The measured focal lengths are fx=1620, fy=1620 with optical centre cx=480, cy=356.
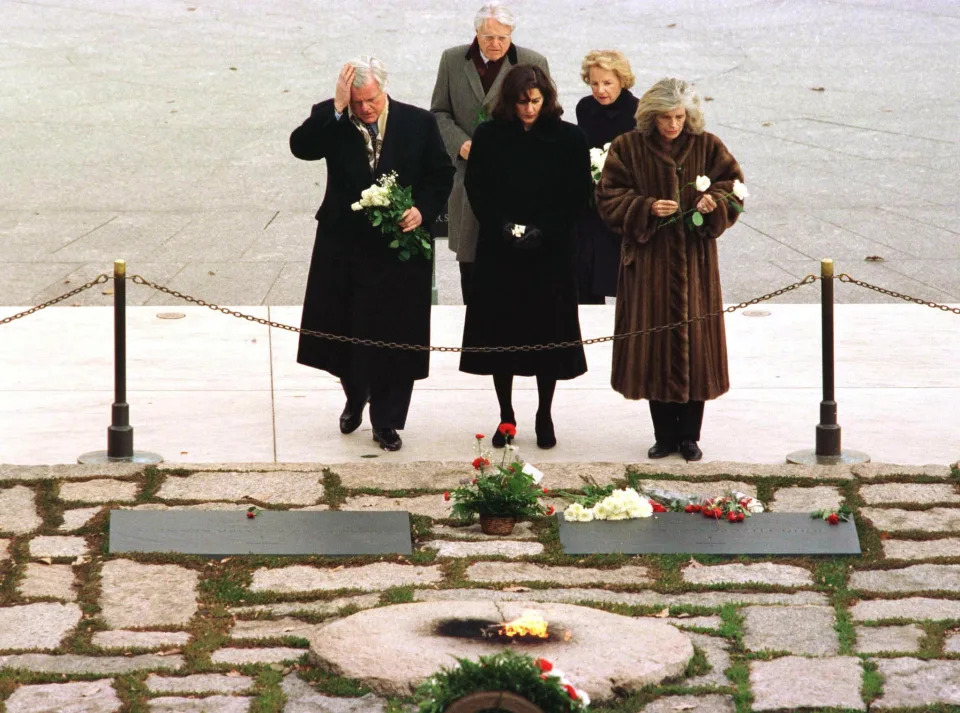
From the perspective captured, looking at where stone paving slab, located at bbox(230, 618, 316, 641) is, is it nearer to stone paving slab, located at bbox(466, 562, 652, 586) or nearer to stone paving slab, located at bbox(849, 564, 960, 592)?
stone paving slab, located at bbox(466, 562, 652, 586)

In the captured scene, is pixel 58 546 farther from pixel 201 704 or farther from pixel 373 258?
pixel 373 258

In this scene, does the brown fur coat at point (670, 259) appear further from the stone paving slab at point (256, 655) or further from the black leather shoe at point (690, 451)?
the stone paving slab at point (256, 655)

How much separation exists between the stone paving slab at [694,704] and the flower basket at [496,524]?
6.33 feet

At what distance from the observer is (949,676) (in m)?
4.96

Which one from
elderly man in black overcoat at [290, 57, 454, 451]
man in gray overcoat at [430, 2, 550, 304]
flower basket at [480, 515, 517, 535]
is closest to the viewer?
flower basket at [480, 515, 517, 535]

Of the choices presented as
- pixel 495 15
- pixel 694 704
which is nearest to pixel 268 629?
pixel 694 704

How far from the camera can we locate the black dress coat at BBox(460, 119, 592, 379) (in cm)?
766

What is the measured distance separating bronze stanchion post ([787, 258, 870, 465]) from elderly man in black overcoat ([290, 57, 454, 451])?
6.18 ft

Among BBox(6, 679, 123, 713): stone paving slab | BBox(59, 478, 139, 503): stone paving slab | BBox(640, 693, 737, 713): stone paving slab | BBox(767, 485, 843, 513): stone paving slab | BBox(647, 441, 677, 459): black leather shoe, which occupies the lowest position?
BBox(640, 693, 737, 713): stone paving slab

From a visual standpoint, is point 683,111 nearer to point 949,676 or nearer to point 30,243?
point 949,676

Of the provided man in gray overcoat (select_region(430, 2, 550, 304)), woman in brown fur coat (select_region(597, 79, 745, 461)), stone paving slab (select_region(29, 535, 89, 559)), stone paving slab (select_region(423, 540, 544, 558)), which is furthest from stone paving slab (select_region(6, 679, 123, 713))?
man in gray overcoat (select_region(430, 2, 550, 304))

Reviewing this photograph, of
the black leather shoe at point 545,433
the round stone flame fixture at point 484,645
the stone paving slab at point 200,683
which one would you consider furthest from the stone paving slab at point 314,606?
the black leather shoe at point 545,433

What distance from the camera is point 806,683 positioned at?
4891 millimetres

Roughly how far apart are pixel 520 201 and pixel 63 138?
9370 millimetres
